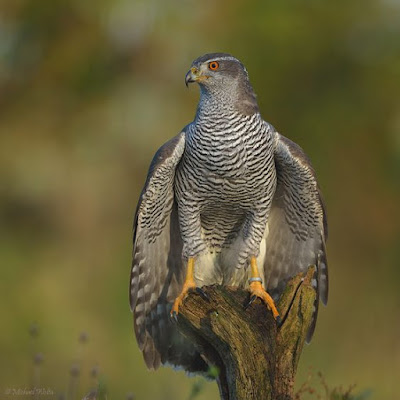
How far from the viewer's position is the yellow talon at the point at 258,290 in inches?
178

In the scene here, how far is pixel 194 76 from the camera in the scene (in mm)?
4887

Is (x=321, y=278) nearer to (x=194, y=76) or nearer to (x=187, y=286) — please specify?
(x=187, y=286)

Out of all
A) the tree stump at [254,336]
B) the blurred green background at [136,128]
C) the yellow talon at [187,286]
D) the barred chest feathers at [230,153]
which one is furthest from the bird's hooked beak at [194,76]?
the blurred green background at [136,128]

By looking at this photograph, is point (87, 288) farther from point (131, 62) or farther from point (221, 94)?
point (221, 94)

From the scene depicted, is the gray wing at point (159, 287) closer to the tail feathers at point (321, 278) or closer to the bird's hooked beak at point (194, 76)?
the bird's hooked beak at point (194, 76)

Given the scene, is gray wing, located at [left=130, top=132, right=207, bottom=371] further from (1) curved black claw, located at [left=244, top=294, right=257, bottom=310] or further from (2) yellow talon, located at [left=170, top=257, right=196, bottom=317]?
(1) curved black claw, located at [left=244, top=294, right=257, bottom=310]

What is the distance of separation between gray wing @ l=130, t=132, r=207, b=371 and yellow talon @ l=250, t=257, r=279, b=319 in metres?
0.55

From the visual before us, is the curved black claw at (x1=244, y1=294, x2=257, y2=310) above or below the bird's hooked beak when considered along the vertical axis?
below

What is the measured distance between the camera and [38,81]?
38.2ft

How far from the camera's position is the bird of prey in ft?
15.9

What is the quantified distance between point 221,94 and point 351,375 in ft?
16.2

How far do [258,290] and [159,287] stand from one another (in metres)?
0.94

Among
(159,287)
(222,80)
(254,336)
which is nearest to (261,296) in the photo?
(254,336)

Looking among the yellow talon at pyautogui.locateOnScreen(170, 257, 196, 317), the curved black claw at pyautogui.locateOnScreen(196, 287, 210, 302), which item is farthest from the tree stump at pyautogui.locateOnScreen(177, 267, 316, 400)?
the yellow talon at pyautogui.locateOnScreen(170, 257, 196, 317)
